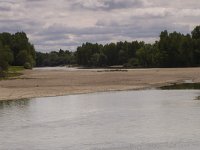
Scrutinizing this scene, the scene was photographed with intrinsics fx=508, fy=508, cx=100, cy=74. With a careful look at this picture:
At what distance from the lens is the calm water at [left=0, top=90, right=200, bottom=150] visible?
20.4 m

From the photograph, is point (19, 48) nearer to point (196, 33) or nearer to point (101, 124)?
point (196, 33)

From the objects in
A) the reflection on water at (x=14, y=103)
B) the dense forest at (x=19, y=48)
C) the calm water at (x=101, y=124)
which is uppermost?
the dense forest at (x=19, y=48)

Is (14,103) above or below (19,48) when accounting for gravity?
below

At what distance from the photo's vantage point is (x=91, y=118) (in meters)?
28.4

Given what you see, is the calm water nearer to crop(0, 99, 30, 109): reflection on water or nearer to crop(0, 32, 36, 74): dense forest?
crop(0, 99, 30, 109): reflection on water

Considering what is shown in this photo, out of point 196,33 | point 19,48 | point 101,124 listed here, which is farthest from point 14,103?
point 19,48

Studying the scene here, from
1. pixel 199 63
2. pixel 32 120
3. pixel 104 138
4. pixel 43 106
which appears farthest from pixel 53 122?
pixel 199 63

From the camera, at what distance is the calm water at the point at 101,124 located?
2038 centimetres

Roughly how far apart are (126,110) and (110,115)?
2.71 meters

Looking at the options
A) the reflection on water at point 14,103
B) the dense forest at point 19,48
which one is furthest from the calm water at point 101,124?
the dense forest at point 19,48

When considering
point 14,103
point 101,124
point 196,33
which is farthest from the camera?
point 196,33

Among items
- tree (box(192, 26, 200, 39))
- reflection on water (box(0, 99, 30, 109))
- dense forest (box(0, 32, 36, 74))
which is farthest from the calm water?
tree (box(192, 26, 200, 39))

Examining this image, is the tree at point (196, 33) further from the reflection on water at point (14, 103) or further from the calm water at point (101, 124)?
the reflection on water at point (14, 103)

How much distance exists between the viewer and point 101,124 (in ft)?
84.8
